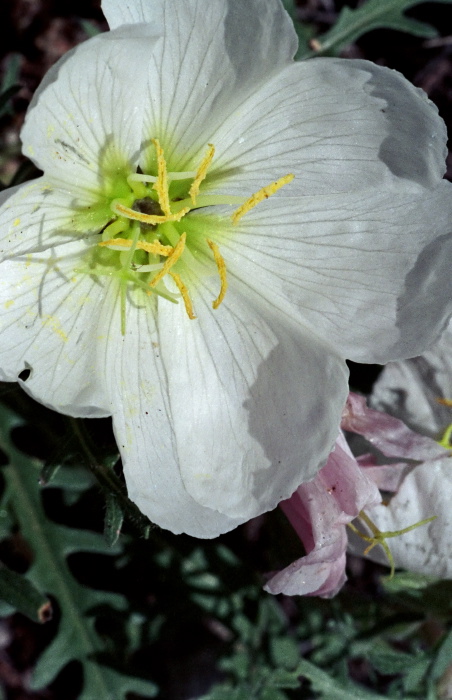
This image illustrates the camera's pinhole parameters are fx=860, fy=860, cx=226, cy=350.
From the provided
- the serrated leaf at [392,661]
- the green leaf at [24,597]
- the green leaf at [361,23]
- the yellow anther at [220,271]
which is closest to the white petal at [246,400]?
the yellow anther at [220,271]

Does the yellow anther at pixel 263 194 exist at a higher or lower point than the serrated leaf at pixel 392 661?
higher

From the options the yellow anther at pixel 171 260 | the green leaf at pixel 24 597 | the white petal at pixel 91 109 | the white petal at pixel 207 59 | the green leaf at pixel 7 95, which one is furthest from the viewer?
the green leaf at pixel 7 95

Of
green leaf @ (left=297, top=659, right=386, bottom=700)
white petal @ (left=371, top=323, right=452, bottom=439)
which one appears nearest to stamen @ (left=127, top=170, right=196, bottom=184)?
white petal @ (left=371, top=323, right=452, bottom=439)

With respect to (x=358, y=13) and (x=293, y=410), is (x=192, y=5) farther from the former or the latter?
(x=358, y=13)

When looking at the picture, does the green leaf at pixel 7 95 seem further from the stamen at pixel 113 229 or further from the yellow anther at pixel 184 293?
the yellow anther at pixel 184 293

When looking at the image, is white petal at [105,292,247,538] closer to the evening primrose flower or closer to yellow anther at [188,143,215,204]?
the evening primrose flower

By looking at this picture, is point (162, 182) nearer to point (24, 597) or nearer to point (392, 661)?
point (24, 597)

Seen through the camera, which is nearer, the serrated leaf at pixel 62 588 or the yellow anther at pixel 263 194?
the yellow anther at pixel 263 194
